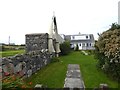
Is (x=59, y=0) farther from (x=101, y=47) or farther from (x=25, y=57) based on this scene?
(x=25, y=57)

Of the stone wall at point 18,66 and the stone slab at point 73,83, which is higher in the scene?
the stone wall at point 18,66

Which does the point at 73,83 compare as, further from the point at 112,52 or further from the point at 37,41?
the point at 37,41

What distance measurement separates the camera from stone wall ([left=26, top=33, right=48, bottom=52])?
78.8ft

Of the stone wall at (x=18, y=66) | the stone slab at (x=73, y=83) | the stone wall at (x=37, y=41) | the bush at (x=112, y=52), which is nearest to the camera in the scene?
the stone wall at (x=18, y=66)

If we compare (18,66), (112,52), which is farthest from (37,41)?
(18,66)

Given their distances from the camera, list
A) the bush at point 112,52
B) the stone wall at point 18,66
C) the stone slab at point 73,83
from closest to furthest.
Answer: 1. the stone wall at point 18,66
2. the stone slab at point 73,83
3. the bush at point 112,52

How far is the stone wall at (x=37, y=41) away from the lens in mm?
24016

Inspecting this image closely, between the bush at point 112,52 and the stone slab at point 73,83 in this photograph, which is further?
the bush at point 112,52

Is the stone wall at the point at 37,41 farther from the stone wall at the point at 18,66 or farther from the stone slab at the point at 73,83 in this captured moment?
the stone slab at the point at 73,83

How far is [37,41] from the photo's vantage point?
24.2 meters

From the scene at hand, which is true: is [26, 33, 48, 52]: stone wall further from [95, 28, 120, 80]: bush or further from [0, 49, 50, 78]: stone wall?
[95, 28, 120, 80]: bush

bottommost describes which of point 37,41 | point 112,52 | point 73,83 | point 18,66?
point 73,83

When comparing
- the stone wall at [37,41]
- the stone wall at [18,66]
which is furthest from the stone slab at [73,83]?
the stone wall at [37,41]

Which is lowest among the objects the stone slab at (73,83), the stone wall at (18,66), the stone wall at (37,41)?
the stone slab at (73,83)
